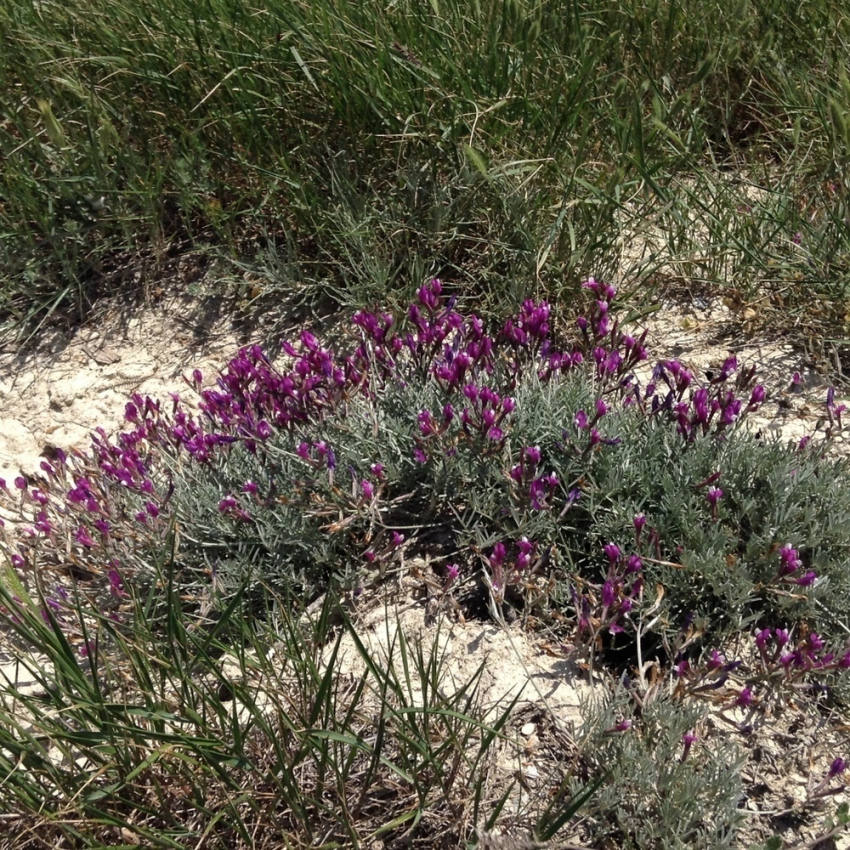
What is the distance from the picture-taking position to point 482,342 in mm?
3053

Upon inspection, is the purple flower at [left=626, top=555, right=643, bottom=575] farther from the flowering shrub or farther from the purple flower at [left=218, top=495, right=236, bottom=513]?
the purple flower at [left=218, top=495, right=236, bottom=513]

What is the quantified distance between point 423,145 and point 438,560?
1769 millimetres

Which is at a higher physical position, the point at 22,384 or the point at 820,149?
the point at 22,384

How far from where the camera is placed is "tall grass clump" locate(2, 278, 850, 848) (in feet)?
6.92

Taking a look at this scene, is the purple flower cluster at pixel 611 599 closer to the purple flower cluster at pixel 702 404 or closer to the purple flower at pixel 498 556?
the purple flower at pixel 498 556

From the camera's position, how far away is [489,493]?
2.75m

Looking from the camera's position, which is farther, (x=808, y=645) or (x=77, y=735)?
(x=808, y=645)

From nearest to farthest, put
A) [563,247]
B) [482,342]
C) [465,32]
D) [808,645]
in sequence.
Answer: [808,645] → [482,342] → [563,247] → [465,32]

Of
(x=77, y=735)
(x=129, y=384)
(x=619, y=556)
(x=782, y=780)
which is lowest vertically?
(x=782, y=780)

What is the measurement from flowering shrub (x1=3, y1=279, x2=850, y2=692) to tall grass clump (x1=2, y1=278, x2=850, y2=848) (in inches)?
0.4

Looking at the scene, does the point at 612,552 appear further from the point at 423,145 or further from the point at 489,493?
the point at 423,145

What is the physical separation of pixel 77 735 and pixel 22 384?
240 centimetres

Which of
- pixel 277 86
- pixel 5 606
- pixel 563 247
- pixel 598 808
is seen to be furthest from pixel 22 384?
pixel 598 808

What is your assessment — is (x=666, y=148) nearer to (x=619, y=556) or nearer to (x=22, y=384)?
(x=619, y=556)
